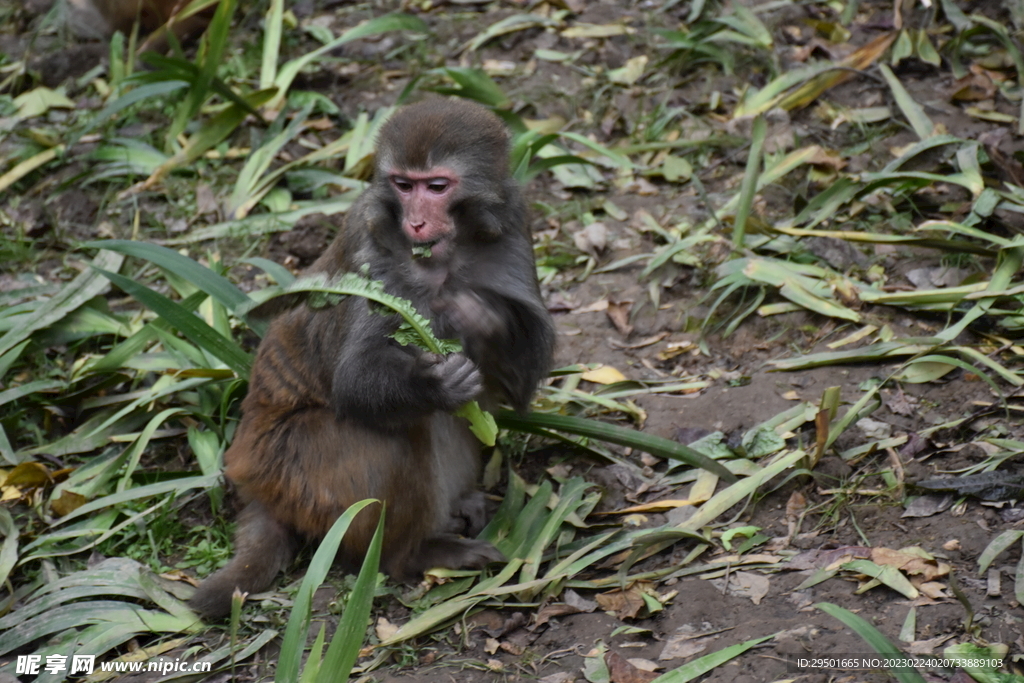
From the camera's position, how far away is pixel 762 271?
5023mm

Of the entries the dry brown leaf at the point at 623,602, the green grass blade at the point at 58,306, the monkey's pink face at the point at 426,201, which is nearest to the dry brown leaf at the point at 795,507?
the dry brown leaf at the point at 623,602

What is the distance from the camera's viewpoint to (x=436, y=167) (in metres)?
3.56

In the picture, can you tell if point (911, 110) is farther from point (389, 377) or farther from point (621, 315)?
point (389, 377)

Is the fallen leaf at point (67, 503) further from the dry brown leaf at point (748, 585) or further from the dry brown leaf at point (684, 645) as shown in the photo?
the dry brown leaf at point (748, 585)

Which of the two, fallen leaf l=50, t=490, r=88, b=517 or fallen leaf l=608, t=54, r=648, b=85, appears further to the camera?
fallen leaf l=608, t=54, r=648, b=85

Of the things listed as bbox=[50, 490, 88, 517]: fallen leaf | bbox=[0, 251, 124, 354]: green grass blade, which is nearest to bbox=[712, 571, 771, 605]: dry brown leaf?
bbox=[50, 490, 88, 517]: fallen leaf

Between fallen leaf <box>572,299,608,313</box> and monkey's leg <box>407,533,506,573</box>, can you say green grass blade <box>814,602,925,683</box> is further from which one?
fallen leaf <box>572,299,608,313</box>

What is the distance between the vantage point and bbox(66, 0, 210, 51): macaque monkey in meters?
7.21

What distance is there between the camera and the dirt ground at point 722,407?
3.33 m

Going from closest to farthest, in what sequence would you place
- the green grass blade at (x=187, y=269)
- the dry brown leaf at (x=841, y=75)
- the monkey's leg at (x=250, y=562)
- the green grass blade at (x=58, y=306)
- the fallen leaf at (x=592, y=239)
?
the monkey's leg at (x=250, y=562), the green grass blade at (x=187, y=269), the green grass blade at (x=58, y=306), the fallen leaf at (x=592, y=239), the dry brown leaf at (x=841, y=75)

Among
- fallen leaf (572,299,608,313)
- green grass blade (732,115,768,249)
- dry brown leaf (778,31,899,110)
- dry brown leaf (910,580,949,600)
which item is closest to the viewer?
dry brown leaf (910,580,949,600)

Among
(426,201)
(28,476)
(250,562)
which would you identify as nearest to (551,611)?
(250,562)

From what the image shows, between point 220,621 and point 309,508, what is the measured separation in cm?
55

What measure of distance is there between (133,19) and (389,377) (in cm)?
518
